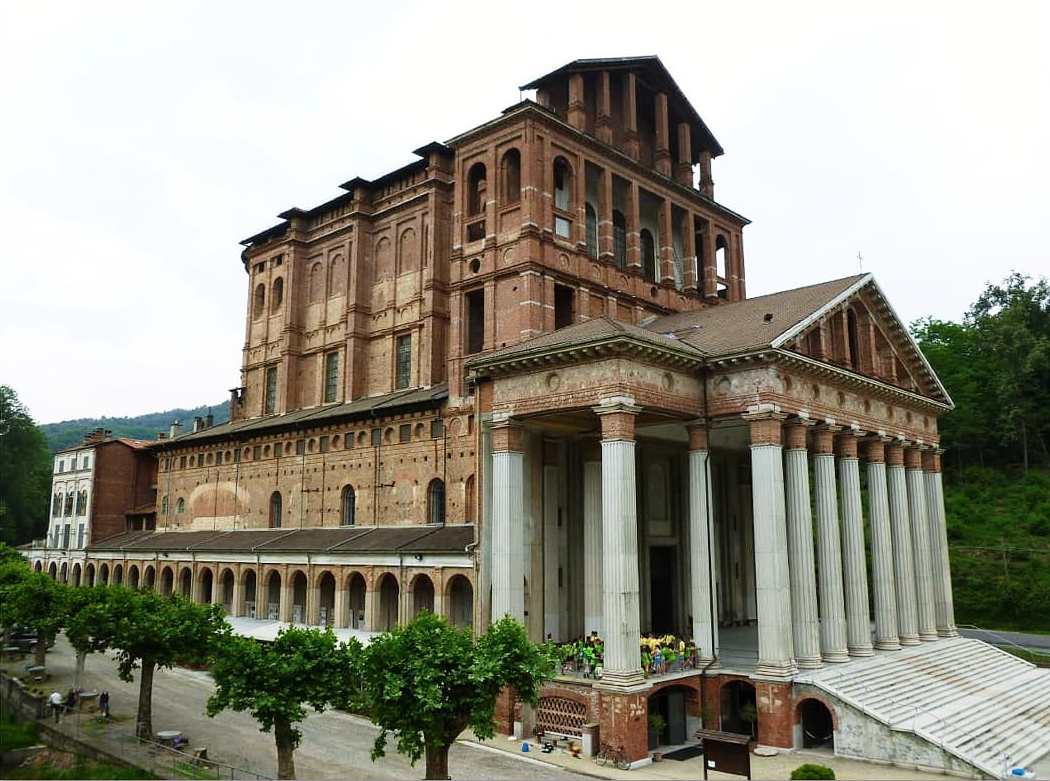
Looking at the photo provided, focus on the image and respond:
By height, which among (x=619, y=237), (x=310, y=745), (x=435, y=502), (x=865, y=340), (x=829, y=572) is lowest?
(x=310, y=745)

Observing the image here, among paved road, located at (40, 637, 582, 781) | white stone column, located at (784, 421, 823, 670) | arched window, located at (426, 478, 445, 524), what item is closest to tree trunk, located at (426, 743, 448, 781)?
paved road, located at (40, 637, 582, 781)

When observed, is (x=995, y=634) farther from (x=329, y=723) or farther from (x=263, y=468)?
(x=263, y=468)

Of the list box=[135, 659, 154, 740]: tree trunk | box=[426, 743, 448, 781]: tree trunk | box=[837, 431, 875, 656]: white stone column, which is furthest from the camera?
box=[837, 431, 875, 656]: white stone column

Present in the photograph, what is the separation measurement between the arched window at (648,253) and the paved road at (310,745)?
2333 centimetres

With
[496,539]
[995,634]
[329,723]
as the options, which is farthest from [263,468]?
[995,634]

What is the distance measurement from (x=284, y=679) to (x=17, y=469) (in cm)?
6644

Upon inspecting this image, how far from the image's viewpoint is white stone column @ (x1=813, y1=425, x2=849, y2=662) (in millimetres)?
26172

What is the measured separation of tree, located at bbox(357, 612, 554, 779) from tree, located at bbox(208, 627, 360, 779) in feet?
5.32

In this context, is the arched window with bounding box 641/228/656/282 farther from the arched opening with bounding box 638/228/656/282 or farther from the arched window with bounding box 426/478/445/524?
the arched window with bounding box 426/478/445/524

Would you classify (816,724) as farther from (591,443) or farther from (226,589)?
(226,589)

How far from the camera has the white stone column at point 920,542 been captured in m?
32.8

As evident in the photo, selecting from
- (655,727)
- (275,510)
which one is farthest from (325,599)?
(655,727)

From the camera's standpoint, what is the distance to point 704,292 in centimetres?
4094

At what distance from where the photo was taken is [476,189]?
37.5 meters
